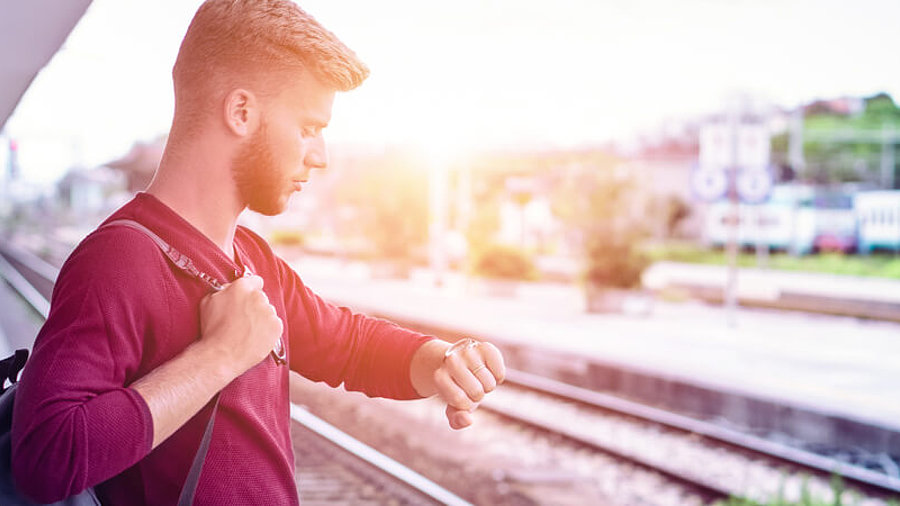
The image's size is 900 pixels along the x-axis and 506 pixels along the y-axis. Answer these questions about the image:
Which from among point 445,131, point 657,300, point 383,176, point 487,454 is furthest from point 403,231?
point 487,454

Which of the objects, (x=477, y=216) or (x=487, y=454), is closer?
(x=487, y=454)

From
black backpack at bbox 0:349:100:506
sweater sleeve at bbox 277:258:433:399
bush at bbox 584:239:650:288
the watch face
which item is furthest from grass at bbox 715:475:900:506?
bush at bbox 584:239:650:288

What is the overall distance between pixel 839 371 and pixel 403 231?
14892mm

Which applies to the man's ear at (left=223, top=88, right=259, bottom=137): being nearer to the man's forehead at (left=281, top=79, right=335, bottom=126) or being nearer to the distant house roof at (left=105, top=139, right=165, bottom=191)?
the man's forehead at (left=281, top=79, right=335, bottom=126)

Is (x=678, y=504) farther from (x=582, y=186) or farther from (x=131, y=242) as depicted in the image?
(x=582, y=186)

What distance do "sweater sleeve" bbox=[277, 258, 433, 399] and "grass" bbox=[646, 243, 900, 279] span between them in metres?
18.3

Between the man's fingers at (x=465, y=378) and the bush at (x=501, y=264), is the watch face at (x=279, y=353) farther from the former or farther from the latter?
the bush at (x=501, y=264)

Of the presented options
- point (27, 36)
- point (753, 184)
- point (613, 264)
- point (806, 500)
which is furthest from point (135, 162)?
point (27, 36)

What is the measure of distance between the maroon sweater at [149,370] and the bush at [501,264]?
16.1 metres

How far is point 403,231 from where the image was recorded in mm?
23203

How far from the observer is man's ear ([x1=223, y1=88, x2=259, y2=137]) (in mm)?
1311

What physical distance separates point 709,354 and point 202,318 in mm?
9830

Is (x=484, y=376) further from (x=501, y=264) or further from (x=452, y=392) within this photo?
(x=501, y=264)

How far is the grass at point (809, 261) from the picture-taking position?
2175 centimetres
